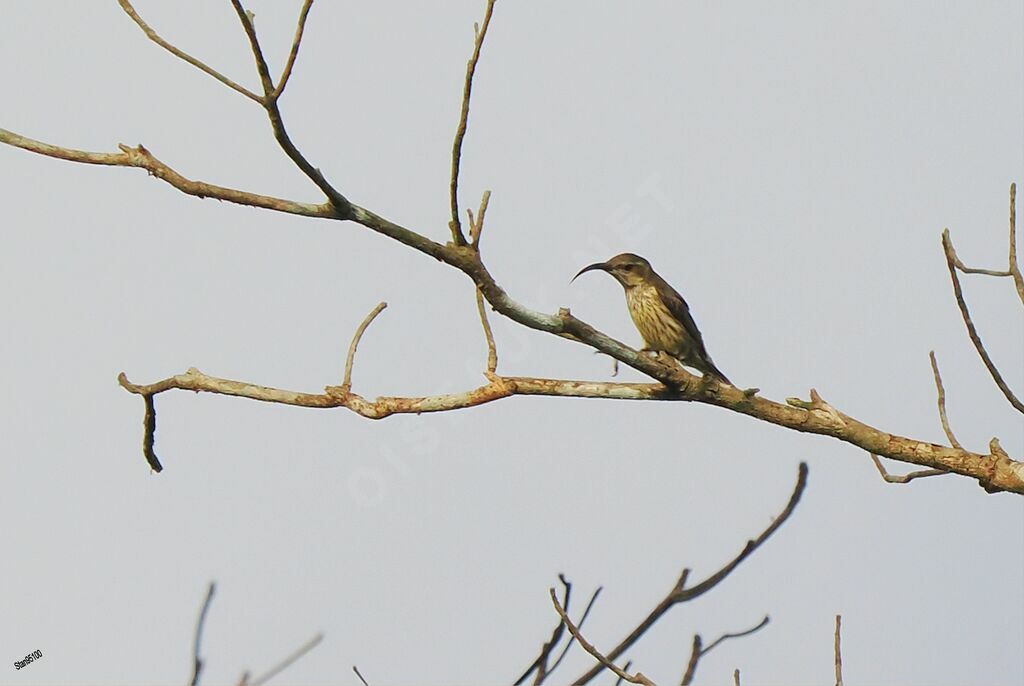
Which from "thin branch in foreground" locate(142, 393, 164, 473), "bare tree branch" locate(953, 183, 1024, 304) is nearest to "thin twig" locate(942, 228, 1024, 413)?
"bare tree branch" locate(953, 183, 1024, 304)

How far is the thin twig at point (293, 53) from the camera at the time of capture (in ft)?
13.2

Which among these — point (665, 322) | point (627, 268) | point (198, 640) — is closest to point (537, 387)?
point (198, 640)

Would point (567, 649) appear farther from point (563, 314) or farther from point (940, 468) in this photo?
point (940, 468)

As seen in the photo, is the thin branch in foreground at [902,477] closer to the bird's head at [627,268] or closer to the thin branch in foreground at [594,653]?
the thin branch in foreground at [594,653]

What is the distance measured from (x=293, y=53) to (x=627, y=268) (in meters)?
6.27

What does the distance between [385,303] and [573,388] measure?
848 millimetres

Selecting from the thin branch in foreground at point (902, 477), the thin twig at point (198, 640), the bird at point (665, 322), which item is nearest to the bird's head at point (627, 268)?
the bird at point (665, 322)

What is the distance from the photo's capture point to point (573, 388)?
532cm

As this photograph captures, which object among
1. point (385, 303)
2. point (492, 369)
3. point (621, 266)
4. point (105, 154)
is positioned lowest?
point (492, 369)

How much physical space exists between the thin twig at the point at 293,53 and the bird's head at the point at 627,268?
19.9ft

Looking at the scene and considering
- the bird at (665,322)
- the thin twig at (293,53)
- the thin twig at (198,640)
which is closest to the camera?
the thin twig at (198,640)

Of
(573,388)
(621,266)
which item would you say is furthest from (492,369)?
(621,266)

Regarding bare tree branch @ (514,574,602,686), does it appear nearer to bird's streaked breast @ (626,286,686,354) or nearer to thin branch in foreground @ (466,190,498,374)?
thin branch in foreground @ (466,190,498,374)

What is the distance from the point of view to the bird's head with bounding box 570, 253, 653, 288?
10016 mm
